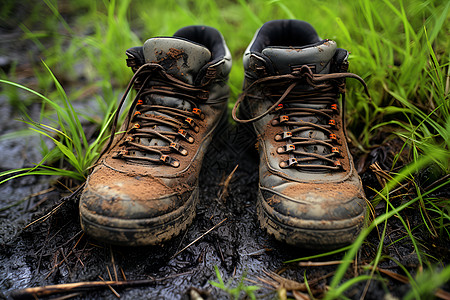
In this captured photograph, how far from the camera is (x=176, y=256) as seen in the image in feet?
4.31

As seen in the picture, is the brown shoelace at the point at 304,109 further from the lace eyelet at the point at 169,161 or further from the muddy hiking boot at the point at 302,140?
the lace eyelet at the point at 169,161

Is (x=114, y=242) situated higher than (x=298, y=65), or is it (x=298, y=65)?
(x=298, y=65)

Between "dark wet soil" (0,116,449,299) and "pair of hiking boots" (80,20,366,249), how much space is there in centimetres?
13

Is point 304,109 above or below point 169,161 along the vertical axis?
above

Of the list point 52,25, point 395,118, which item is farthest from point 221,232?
point 52,25

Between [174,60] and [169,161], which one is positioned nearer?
[169,161]

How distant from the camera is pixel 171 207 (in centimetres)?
129

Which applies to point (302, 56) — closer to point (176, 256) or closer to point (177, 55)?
point (177, 55)

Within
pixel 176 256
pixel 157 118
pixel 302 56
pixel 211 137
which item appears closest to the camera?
pixel 176 256

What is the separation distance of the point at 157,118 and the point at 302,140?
848mm

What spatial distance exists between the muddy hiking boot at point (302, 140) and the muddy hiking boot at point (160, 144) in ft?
0.89

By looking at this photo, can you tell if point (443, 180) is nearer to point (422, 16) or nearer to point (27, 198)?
point (422, 16)

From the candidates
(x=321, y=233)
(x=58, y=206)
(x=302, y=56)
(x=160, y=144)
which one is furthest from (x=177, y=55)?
(x=321, y=233)

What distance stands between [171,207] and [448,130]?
1.41m
